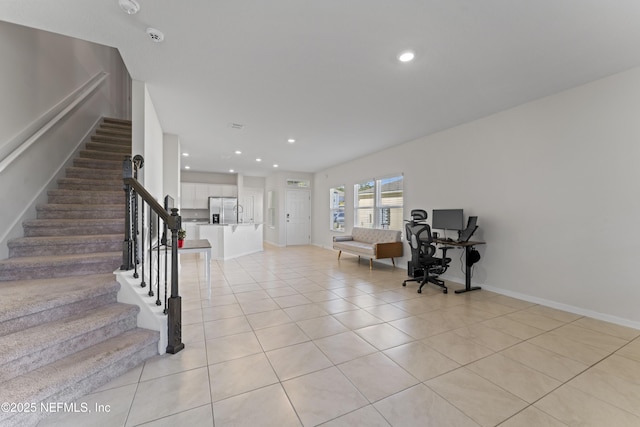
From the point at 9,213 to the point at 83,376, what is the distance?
6.80 feet

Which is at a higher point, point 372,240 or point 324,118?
point 324,118

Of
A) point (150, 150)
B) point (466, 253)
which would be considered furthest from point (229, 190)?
point (466, 253)

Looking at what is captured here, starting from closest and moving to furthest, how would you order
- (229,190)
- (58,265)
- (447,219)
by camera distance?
(58,265) → (447,219) → (229,190)

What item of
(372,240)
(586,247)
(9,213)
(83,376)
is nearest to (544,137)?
(586,247)

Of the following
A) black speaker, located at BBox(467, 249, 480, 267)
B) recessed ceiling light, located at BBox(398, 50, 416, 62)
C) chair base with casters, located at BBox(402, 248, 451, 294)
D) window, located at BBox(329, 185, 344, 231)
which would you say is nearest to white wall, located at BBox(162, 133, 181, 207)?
recessed ceiling light, located at BBox(398, 50, 416, 62)

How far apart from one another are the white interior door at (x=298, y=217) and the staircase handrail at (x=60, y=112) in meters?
5.63

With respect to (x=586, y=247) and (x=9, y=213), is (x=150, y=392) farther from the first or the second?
(x=586, y=247)

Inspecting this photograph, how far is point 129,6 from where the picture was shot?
1805 millimetres

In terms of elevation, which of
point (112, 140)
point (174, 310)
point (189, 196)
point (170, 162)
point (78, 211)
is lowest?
point (174, 310)

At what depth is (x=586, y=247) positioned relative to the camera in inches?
117

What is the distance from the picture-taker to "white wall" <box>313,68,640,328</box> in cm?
272

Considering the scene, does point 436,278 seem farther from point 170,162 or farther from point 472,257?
point 170,162

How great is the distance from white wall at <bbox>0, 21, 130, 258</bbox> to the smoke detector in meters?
1.64

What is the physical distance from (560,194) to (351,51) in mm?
3137
